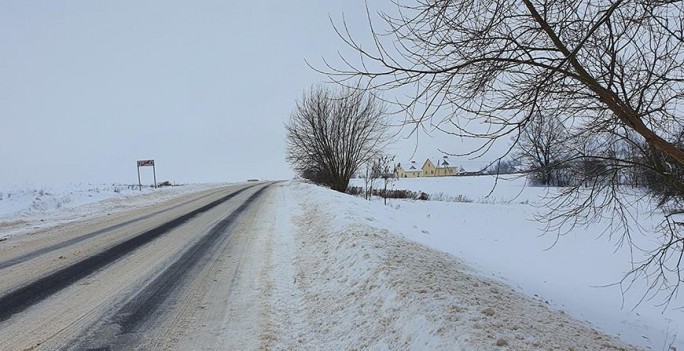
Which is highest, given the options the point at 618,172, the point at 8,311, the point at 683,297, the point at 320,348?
the point at 618,172

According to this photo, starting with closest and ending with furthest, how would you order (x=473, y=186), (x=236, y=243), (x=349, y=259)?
(x=349, y=259), (x=236, y=243), (x=473, y=186)

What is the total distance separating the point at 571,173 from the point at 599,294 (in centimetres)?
471

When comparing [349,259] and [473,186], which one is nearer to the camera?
[349,259]

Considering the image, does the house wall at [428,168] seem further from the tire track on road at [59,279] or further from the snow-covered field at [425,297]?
the tire track on road at [59,279]

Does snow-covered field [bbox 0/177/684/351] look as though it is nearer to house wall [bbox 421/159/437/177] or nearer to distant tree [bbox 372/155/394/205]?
distant tree [bbox 372/155/394/205]

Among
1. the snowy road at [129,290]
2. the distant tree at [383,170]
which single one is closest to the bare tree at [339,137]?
the distant tree at [383,170]

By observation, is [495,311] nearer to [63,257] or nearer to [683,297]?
[63,257]

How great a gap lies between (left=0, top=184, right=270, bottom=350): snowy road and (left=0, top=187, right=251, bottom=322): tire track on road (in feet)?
0.04

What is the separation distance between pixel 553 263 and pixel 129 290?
11627mm

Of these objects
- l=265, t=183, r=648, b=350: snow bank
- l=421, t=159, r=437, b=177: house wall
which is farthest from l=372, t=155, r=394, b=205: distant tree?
l=421, t=159, r=437, b=177: house wall

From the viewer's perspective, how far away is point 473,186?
41469 mm

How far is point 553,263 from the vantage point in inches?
494

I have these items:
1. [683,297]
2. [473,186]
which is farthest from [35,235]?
[473,186]

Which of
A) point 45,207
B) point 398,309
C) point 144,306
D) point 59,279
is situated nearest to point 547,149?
point 398,309
